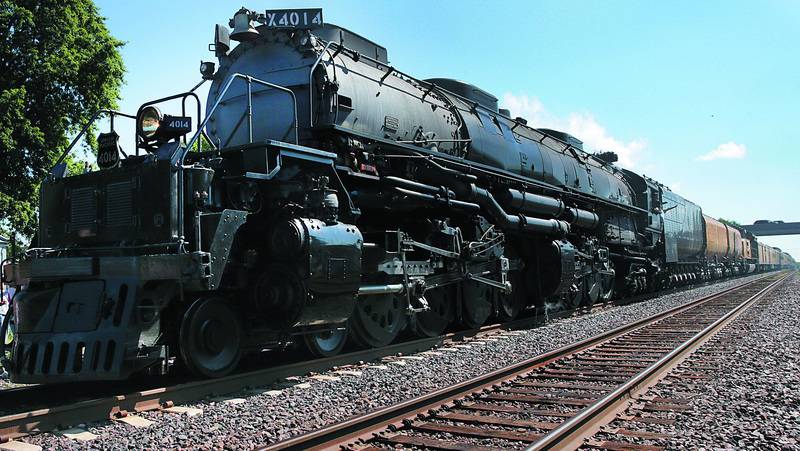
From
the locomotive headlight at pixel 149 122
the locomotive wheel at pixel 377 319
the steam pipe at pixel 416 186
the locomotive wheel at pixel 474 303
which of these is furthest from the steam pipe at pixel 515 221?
the locomotive headlight at pixel 149 122

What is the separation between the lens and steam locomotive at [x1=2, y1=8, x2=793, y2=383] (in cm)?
552

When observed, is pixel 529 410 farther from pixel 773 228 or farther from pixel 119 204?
pixel 773 228

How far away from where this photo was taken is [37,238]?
666 centimetres

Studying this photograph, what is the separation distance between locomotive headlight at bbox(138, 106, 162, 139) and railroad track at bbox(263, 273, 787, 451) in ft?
12.1

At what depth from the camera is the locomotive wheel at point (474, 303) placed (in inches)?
397

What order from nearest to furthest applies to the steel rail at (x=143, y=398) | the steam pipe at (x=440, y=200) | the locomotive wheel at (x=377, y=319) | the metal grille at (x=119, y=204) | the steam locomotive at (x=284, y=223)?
1. the steel rail at (x=143, y=398)
2. the steam locomotive at (x=284, y=223)
3. the metal grille at (x=119, y=204)
4. the locomotive wheel at (x=377, y=319)
5. the steam pipe at (x=440, y=200)

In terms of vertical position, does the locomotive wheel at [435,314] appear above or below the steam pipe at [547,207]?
below

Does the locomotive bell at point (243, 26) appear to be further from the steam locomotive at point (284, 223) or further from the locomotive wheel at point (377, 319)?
the locomotive wheel at point (377, 319)

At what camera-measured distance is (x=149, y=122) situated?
6.35m

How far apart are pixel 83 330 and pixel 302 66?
385 centimetres

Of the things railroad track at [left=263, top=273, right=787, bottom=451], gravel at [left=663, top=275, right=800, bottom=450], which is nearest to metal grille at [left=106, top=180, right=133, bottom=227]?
railroad track at [left=263, top=273, right=787, bottom=451]

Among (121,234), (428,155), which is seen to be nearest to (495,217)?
(428,155)

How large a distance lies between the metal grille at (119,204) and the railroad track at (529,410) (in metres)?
2.99

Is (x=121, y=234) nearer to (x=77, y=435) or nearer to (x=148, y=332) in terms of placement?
(x=148, y=332)
